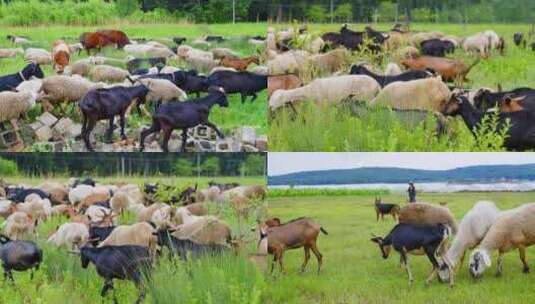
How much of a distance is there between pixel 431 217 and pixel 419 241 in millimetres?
150

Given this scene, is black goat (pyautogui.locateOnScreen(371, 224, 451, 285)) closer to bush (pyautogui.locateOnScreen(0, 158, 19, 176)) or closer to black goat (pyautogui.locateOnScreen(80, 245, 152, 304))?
black goat (pyautogui.locateOnScreen(80, 245, 152, 304))

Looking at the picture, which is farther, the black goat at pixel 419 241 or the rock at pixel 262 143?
the rock at pixel 262 143

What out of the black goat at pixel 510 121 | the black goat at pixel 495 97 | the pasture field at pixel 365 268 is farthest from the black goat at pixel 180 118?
the black goat at pixel 495 97

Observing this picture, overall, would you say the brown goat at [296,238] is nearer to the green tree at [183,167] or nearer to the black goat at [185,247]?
the black goat at [185,247]

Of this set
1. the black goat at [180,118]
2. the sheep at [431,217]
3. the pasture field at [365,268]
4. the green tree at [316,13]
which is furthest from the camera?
the green tree at [316,13]

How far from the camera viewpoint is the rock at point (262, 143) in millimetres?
4488

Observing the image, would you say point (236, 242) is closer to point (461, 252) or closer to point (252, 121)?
point (252, 121)

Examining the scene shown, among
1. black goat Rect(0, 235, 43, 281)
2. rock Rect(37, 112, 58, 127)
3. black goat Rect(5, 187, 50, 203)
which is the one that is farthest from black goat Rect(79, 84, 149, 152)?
black goat Rect(0, 235, 43, 281)

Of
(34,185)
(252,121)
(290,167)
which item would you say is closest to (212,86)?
(252,121)

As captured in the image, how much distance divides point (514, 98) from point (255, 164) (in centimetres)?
144

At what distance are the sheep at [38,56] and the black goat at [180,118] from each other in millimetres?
696

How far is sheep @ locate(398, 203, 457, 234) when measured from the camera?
4410 mm

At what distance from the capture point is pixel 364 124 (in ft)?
14.8

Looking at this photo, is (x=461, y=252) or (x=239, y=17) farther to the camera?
(x=239, y=17)
